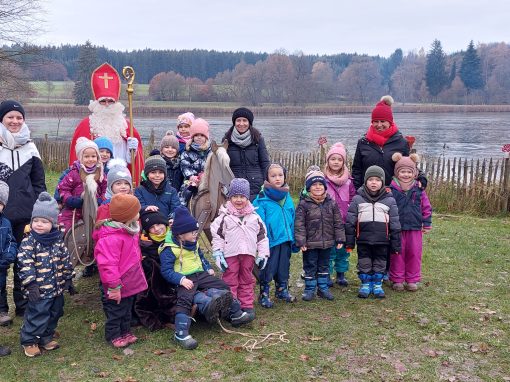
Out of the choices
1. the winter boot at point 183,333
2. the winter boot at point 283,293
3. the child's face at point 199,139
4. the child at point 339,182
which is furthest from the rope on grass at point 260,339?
the child's face at point 199,139

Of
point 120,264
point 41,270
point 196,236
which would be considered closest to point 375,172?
point 196,236

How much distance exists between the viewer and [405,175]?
593 cm

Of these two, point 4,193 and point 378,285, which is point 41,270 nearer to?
point 4,193

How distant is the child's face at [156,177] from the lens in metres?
5.17

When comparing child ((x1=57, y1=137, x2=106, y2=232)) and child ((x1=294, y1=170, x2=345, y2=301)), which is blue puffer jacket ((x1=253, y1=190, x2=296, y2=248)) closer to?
child ((x1=294, y1=170, x2=345, y2=301))

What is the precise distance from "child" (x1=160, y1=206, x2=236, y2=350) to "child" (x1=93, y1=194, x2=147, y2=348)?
277 mm

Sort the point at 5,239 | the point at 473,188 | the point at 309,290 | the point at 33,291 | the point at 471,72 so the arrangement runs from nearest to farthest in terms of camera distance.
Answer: the point at 33,291 → the point at 5,239 → the point at 309,290 → the point at 473,188 → the point at 471,72

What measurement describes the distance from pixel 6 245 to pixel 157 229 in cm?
131

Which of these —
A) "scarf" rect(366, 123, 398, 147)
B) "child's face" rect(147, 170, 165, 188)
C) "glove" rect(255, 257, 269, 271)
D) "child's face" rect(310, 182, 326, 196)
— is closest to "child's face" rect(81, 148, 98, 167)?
"child's face" rect(147, 170, 165, 188)

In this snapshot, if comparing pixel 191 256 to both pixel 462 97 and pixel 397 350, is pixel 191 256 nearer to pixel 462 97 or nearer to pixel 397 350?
pixel 397 350

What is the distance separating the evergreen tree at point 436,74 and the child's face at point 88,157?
97.4 meters

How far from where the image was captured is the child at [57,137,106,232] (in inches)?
200

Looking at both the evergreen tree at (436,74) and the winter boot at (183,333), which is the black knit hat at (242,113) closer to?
the winter boot at (183,333)

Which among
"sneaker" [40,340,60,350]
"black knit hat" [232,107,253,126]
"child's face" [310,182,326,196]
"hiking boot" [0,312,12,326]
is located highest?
"black knit hat" [232,107,253,126]
